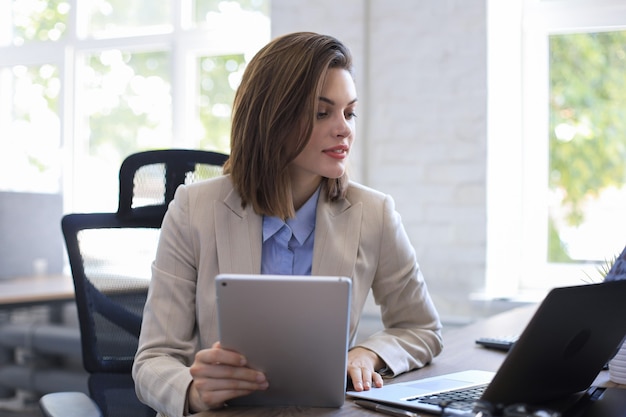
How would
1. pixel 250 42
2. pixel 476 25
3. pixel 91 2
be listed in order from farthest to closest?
1. pixel 91 2
2. pixel 250 42
3. pixel 476 25

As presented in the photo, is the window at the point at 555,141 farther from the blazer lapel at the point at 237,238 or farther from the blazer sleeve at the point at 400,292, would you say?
the blazer lapel at the point at 237,238

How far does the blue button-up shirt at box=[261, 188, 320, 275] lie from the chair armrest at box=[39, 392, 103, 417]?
1.27ft

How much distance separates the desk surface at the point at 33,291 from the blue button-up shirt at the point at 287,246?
156cm

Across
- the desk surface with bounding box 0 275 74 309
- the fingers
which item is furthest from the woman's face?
the desk surface with bounding box 0 275 74 309

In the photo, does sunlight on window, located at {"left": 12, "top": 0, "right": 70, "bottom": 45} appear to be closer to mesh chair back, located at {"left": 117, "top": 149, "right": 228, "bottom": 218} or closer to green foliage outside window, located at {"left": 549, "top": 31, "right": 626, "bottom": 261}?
green foliage outside window, located at {"left": 549, "top": 31, "right": 626, "bottom": 261}

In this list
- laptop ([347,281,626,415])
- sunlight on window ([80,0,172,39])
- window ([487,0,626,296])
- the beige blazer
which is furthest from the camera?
sunlight on window ([80,0,172,39])

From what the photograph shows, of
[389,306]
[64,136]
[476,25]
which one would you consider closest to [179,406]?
[389,306]

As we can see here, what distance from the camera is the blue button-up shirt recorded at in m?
1.48

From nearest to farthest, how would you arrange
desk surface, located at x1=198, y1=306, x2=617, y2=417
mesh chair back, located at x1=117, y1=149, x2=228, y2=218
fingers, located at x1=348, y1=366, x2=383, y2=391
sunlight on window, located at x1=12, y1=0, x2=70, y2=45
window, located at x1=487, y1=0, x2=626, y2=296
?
1. desk surface, located at x1=198, y1=306, x2=617, y2=417
2. fingers, located at x1=348, y1=366, x2=383, y2=391
3. mesh chair back, located at x1=117, y1=149, x2=228, y2=218
4. window, located at x1=487, y1=0, x2=626, y2=296
5. sunlight on window, located at x1=12, y1=0, x2=70, y2=45

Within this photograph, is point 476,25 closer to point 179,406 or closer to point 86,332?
point 86,332

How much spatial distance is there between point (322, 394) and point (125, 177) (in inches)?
34.4

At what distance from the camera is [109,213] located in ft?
5.98

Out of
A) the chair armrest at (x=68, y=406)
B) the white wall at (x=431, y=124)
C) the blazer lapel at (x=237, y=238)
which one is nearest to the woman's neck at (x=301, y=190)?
the blazer lapel at (x=237, y=238)

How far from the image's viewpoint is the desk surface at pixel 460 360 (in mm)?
1099
